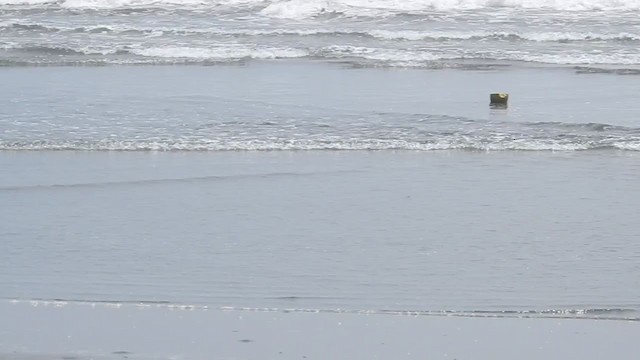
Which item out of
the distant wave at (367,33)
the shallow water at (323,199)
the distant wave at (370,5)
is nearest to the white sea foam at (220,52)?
the distant wave at (367,33)

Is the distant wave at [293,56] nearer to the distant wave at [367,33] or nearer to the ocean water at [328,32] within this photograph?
the ocean water at [328,32]

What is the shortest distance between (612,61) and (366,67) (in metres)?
3.09

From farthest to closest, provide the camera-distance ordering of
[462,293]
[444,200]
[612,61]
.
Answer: [612,61]
[444,200]
[462,293]

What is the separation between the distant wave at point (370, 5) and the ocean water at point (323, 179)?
17.5 ft

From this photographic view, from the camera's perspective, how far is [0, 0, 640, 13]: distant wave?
22.5 metres

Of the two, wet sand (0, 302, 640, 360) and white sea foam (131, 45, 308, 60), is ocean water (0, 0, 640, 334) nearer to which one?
white sea foam (131, 45, 308, 60)

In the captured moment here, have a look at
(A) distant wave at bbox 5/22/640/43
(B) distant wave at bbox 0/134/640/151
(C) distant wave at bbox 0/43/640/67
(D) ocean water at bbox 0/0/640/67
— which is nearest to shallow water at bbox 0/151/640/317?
(B) distant wave at bbox 0/134/640/151

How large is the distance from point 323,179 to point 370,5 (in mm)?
14950

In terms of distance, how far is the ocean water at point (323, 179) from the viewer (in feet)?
19.5

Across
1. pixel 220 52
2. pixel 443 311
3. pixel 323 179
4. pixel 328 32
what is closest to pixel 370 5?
pixel 328 32

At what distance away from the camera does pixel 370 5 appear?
23.0 m

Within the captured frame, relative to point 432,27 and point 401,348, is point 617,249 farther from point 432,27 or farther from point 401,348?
point 432,27

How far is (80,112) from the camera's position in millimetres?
11039

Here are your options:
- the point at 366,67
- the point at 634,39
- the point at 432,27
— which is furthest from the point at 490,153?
the point at 432,27
